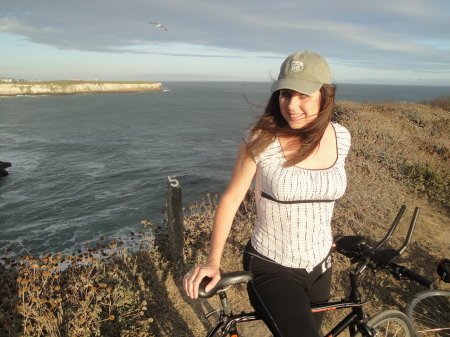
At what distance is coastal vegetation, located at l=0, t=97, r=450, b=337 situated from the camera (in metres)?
3.70

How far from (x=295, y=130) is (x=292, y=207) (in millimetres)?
525

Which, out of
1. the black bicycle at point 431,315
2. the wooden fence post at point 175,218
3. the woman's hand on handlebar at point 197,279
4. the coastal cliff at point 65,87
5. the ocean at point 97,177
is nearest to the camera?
the woman's hand on handlebar at point 197,279

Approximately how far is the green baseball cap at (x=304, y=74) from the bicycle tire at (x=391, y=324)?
195 cm

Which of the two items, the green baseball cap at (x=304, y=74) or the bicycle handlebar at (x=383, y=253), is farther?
the bicycle handlebar at (x=383, y=253)

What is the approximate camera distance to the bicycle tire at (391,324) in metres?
2.68

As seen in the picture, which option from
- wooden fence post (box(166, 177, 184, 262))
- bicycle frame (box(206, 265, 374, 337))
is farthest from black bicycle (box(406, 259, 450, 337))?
wooden fence post (box(166, 177, 184, 262))

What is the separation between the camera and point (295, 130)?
2.22 m

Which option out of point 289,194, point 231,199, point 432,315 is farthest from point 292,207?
point 432,315

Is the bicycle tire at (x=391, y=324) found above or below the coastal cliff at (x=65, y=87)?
below

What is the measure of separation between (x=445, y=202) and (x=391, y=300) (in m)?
4.94

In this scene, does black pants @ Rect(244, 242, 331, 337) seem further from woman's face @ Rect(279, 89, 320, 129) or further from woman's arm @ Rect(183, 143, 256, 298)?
woman's face @ Rect(279, 89, 320, 129)

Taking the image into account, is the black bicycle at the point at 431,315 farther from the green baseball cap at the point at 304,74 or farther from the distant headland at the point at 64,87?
the distant headland at the point at 64,87

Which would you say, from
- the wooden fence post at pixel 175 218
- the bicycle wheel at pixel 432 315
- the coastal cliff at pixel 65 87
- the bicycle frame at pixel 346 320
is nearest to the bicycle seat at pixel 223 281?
the bicycle frame at pixel 346 320

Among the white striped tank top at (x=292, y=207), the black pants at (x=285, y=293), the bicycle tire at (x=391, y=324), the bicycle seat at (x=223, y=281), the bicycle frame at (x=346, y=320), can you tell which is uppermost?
the white striped tank top at (x=292, y=207)
